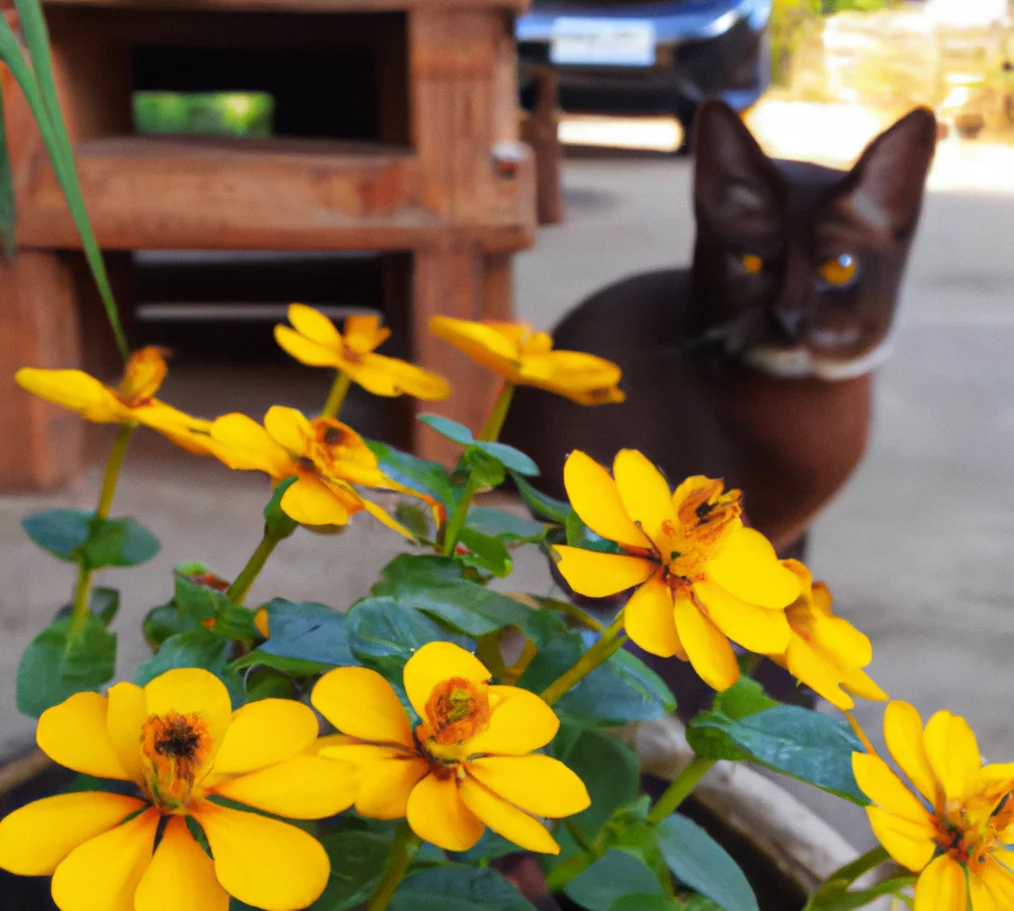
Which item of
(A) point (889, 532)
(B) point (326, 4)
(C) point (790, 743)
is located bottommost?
(A) point (889, 532)

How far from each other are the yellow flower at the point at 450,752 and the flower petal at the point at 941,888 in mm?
78

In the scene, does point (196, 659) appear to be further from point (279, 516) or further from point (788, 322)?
point (788, 322)

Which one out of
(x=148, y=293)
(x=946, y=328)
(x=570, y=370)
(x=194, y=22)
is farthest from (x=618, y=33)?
(x=570, y=370)

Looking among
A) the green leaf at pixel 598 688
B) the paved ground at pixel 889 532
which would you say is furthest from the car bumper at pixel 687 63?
the green leaf at pixel 598 688

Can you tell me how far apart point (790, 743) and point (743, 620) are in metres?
0.04

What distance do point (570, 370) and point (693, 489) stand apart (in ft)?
0.31

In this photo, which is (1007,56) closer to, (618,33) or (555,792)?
(618,33)

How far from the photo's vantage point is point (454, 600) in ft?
0.99

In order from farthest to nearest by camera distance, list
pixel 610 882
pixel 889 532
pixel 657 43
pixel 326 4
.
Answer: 1. pixel 657 43
2. pixel 889 532
3. pixel 326 4
4. pixel 610 882

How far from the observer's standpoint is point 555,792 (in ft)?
0.76

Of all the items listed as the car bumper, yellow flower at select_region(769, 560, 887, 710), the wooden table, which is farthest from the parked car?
yellow flower at select_region(769, 560, 887, 710)

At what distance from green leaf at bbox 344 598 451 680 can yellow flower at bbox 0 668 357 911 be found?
4 centimetres

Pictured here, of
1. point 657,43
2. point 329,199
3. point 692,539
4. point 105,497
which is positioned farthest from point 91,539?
point 657,43

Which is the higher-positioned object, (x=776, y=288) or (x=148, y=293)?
(x=776, y=288)
